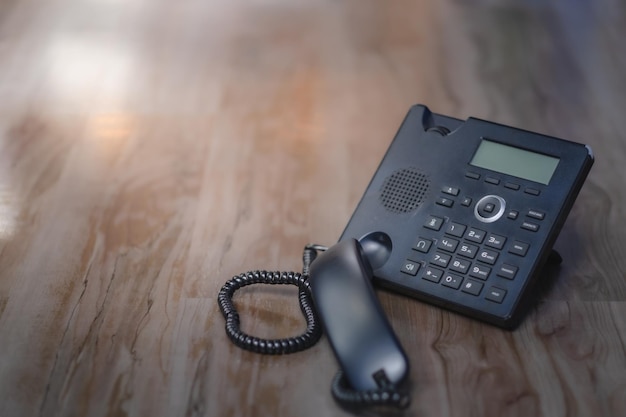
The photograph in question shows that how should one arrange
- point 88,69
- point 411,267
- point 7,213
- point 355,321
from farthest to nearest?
point 88,69 → point 7,213 → point 411,267 → point 355,321

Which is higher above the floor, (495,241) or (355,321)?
(495,241)

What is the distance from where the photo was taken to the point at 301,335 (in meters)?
0.88

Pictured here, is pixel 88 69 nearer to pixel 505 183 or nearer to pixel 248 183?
pixel 248 183

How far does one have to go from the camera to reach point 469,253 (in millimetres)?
916

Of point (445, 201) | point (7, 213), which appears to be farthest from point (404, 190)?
point (7, 213)

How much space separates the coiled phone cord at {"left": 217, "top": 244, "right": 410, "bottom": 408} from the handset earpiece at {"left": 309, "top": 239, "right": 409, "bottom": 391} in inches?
0.5

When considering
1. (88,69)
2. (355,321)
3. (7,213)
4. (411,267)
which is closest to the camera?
(355,321)

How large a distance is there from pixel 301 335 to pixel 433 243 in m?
0.17

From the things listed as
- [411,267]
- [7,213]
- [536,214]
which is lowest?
[7,213]

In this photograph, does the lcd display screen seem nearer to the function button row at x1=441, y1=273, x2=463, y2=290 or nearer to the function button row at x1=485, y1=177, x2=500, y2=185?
the function button row at x1=485, y1=177, x2=500, y2=185

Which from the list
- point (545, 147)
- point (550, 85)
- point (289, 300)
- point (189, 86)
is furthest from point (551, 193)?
point (189, 86)

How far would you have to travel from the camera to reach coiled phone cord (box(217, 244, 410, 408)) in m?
0.78

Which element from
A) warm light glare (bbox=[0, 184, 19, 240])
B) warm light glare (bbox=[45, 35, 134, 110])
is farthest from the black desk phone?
warm light glare (bbox=[45, 35, 134, 110])

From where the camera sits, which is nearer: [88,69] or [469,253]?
[469,253]
